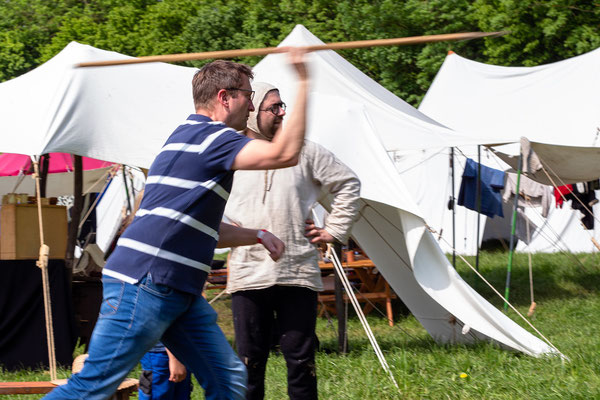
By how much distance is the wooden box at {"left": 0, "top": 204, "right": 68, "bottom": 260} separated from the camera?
601 centimetres

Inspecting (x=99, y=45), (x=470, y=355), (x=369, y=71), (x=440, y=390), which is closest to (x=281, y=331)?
(x=440, y=390)

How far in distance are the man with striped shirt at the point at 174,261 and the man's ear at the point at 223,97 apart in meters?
0.11

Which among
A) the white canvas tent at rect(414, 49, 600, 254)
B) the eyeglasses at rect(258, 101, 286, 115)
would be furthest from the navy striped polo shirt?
the white canvas tent at rect(414, 49, 600, 254)

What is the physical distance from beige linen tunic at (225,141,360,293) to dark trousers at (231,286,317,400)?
61 mm

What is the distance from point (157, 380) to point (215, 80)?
1.43 meters

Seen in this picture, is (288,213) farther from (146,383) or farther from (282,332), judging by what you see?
(146,383)

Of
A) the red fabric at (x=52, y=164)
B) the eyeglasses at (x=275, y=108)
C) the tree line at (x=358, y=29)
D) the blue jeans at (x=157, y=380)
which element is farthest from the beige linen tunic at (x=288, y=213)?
the tree line at (x=358, y=29)

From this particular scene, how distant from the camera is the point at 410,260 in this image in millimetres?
5734

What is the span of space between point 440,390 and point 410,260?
1.27 m

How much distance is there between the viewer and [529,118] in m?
10.5

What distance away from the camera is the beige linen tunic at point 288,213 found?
11.7 feet

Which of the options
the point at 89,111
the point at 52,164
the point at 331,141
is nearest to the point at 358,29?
the point at 52,164

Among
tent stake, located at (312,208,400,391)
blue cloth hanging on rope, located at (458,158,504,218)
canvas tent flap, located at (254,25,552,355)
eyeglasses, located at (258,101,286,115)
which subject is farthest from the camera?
blue cloth hanging on rope, located at (458,158,504,218)

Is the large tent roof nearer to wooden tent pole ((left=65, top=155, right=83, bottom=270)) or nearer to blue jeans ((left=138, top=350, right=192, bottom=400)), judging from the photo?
wooden tent pole ((left=65, top=155, right=83, bottom=270))
